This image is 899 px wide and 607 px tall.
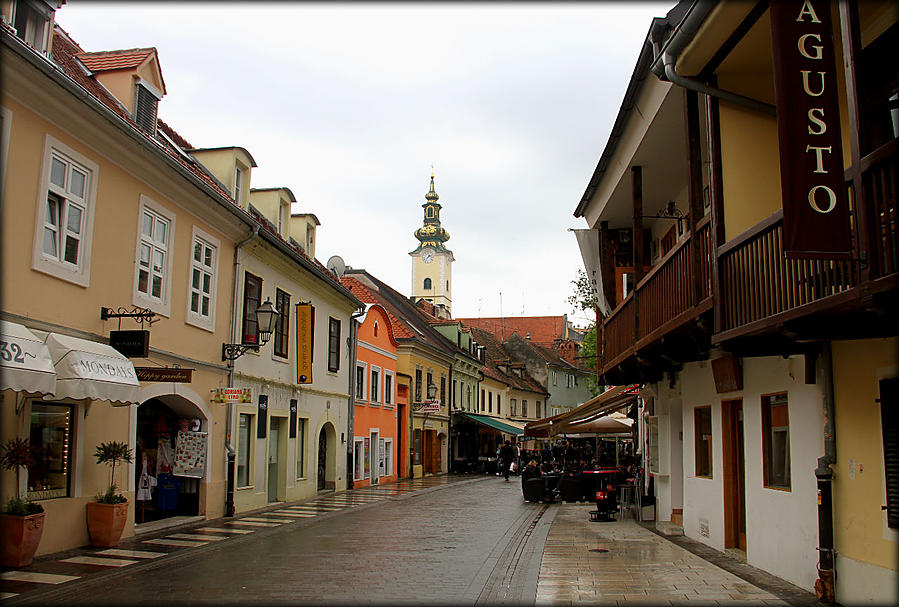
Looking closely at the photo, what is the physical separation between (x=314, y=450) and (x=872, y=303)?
2007 cm

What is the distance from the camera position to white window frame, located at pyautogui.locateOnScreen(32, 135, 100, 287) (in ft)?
35.9

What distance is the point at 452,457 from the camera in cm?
4425

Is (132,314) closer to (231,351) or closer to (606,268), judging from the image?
(231,351)

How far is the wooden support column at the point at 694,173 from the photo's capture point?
31.4 feet

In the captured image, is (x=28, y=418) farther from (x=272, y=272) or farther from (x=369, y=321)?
(x=369, y=321)

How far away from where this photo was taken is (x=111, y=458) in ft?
39.3

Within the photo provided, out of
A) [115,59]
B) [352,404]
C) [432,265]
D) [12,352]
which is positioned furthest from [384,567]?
[432,265]

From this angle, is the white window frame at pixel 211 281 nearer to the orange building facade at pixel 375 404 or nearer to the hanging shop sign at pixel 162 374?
the hanging shop sign at pixel 162 374

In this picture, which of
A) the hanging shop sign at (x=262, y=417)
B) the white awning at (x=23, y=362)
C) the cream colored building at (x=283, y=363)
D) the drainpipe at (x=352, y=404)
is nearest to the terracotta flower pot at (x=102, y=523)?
the white awning at (x=23, y=362)

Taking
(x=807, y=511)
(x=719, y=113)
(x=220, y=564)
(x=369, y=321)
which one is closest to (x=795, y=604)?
(x=807, y=511)

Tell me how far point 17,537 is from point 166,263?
6198 mm

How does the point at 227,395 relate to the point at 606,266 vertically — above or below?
below

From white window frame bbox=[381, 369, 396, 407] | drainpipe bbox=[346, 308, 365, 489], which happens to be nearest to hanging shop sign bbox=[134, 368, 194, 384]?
drainpipe bbox=[346, 308, 365, 489]

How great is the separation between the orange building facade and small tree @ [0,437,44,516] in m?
17.7
